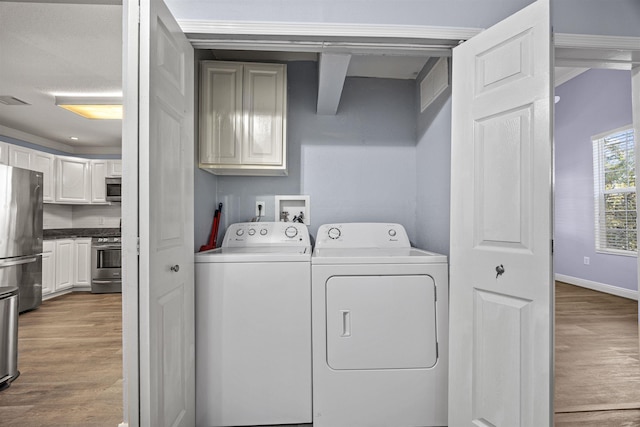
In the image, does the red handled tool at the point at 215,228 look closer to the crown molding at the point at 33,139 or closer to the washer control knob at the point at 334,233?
the washer control knob at the point at 334,233

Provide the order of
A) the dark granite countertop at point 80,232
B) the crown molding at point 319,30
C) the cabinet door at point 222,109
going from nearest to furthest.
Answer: the crown molding at point 319,30 → the cabinet door at point 222,109 → the dark granite countertop at point 80,232

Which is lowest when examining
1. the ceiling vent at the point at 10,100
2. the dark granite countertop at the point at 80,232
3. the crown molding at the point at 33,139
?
the dark granite countertop at the point at 80,232

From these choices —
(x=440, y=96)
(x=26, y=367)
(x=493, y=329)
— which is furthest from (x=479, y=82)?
(x=26, y=367)

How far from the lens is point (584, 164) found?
14.5ft

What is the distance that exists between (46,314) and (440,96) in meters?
4.59

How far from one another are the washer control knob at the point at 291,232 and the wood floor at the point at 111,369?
142cm

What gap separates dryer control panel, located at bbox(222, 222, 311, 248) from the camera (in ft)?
7.84

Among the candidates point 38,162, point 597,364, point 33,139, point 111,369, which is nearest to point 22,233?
point 38,162

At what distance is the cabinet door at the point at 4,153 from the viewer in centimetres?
415

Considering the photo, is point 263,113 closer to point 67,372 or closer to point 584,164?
point 67,372

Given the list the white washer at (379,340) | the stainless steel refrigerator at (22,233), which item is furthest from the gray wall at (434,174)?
the stainless steel refrigerator at (22,233)

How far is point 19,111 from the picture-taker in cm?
396

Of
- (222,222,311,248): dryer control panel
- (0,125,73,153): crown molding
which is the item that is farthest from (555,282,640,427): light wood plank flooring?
(0,125,73,153): crown molding

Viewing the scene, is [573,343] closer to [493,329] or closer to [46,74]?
[493,329]
